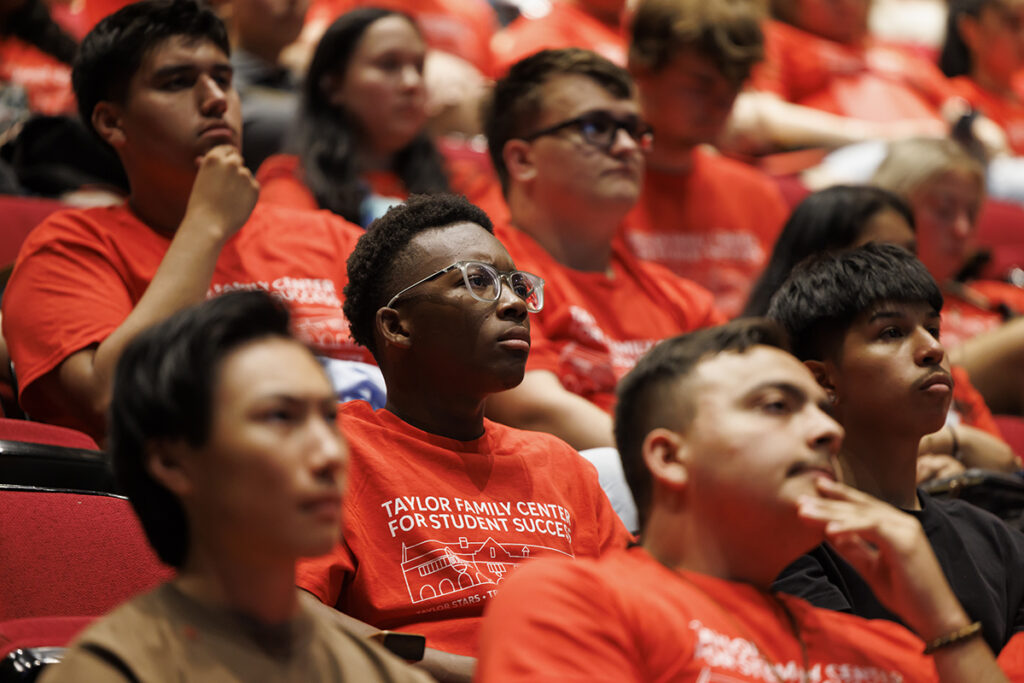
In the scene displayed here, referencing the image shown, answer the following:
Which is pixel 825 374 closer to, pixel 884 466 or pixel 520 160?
pixel 884 466

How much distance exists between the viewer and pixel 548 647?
121 cm

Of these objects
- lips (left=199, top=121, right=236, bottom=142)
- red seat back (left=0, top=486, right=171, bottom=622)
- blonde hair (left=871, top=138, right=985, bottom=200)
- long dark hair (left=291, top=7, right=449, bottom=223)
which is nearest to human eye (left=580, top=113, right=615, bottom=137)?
long dark hair (left=291, top=7, right=449, bottom=223)

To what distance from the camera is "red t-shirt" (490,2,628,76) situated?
163 inches

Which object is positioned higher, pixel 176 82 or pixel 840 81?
pixel 176 82

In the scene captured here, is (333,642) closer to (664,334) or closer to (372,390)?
(372,390)

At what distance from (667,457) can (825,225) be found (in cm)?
151

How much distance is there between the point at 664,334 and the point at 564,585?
A: 154 cm

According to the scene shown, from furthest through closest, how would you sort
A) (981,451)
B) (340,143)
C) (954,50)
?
(954,50)
(340,143)
(981,451)

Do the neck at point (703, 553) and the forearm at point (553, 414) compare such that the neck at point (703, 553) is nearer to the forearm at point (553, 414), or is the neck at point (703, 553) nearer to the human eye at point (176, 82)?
the forearm at point (553, 414)

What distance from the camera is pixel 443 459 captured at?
5.77ft

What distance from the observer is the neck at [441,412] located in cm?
182

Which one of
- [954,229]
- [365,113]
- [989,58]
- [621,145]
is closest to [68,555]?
Result: [621,145]

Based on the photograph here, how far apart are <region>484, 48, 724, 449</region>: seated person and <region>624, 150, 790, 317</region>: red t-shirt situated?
41 centimetres

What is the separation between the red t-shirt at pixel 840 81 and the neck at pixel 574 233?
6.99 feet
